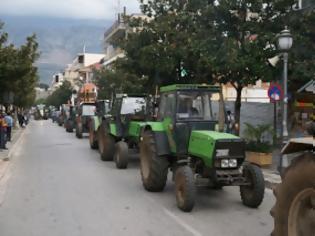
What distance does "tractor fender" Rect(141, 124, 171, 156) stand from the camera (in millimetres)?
11758

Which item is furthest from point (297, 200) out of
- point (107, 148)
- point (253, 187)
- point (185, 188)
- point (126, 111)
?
point (107, 148)

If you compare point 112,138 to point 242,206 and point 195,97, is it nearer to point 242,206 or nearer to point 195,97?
point 195,97

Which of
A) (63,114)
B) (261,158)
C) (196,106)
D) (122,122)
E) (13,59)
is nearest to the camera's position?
(196,106)

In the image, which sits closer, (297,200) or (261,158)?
(297,200)

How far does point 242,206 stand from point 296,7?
1222cm

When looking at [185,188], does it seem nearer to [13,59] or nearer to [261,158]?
[261,158]

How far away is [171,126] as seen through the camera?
11.6m

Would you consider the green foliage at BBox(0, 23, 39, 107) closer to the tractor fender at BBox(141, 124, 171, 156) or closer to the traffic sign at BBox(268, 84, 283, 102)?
the traffic sign at BBox(268, 84, 283, 102)

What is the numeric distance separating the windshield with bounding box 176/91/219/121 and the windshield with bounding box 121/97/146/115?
22.1 feet

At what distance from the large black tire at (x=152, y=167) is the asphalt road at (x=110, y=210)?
0.65ft

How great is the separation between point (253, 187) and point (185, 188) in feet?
4.34

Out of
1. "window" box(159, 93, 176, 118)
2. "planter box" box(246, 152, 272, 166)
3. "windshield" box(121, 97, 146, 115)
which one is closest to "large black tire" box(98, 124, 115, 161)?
"windshield" box(121, 97, 146, 115)

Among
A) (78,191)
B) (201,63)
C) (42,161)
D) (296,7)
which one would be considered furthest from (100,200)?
(296,7)

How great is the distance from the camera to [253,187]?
10344 mm
